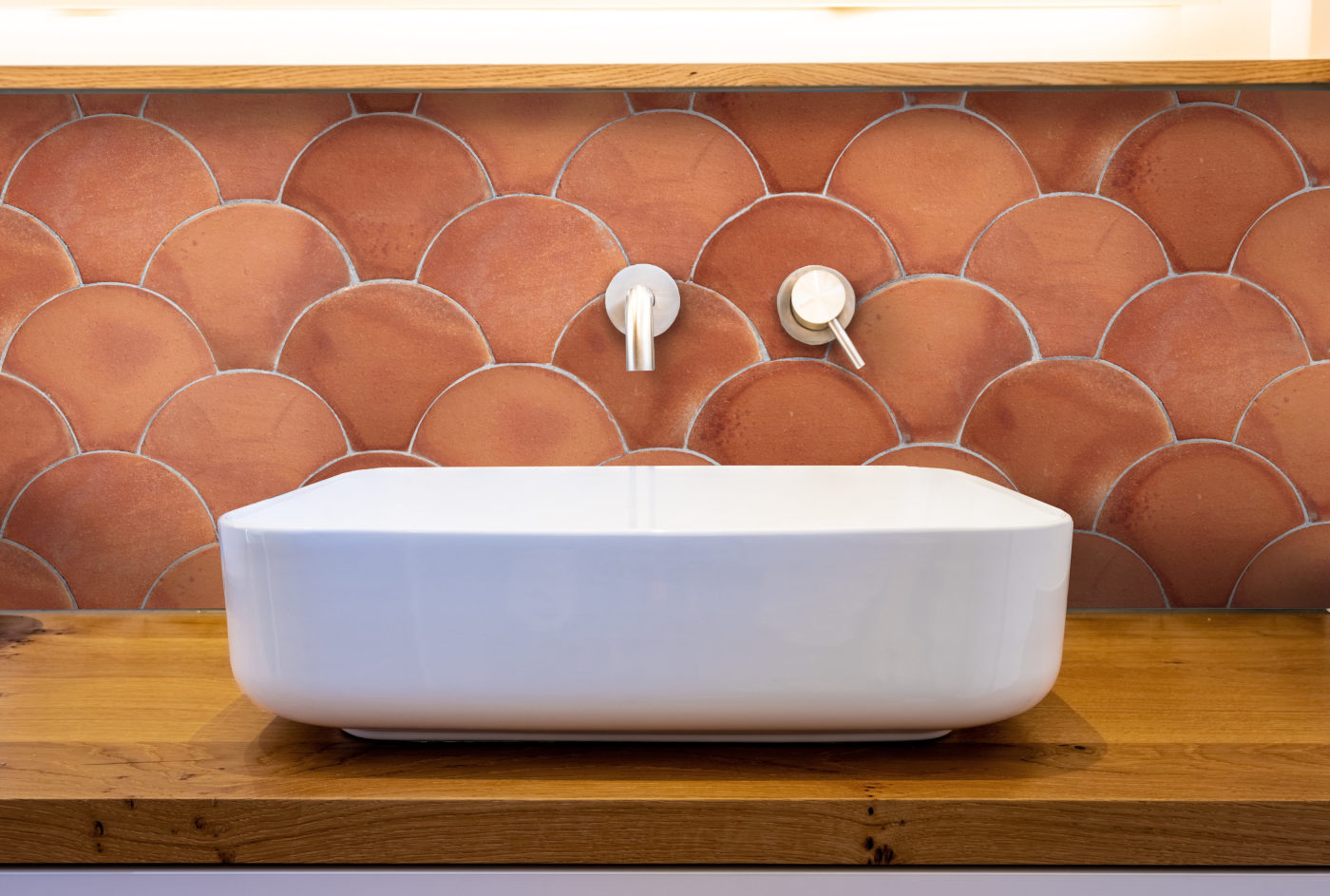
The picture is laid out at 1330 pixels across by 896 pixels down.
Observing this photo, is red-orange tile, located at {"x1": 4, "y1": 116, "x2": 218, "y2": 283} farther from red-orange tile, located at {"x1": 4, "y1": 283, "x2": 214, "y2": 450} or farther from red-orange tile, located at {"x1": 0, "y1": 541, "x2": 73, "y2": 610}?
red-orange tile, located at {"x1": 0, "y1": 541, "x2": 73, "y2": 610}

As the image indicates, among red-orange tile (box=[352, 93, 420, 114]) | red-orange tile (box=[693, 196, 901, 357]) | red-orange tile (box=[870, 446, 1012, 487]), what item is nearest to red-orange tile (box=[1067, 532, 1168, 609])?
red-orange tile (box=[870, 446, 1012, 487])

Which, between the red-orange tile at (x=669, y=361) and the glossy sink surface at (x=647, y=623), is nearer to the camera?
the glossy sink surface at (x=647, y=623)

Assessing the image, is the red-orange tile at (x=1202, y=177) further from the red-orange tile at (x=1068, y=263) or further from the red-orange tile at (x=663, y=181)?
the red-orange tile at (x=663, y=181)

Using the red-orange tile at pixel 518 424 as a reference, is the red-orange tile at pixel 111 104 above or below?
above

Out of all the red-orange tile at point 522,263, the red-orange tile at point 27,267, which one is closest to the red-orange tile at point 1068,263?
the red-orange tile at point 522,263

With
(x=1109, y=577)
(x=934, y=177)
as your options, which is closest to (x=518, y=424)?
(x=934, y=177)

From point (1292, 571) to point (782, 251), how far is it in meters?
0.61

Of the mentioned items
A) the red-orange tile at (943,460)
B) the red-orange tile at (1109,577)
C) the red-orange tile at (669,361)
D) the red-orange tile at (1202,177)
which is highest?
the red-orange tile at (1202,177)

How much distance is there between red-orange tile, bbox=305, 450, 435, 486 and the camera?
932 mm

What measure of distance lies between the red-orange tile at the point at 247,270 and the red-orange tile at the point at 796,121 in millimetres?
409

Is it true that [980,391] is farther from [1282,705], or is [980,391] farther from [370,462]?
[370,462]

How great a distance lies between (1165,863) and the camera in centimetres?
52

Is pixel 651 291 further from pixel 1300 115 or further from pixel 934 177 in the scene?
pixel 1300 115

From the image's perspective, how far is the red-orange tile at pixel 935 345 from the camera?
0.91m
